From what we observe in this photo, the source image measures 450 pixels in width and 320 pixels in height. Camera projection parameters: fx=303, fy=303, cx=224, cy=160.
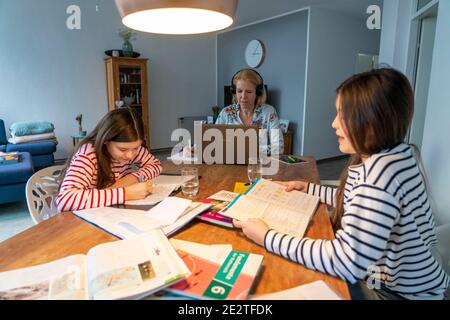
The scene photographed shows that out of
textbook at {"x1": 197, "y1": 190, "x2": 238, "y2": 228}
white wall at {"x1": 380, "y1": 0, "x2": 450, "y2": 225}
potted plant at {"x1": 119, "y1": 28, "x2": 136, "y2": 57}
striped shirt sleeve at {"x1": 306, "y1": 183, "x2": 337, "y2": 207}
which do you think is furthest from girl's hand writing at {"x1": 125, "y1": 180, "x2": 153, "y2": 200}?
potted plant at {"x1": 119, "y1": 28, "x2": 136, "y2": 57}

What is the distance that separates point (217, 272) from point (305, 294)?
20cm

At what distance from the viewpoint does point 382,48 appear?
3262 mm

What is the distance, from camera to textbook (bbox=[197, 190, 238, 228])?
0.96 meters

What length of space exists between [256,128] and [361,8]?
374 centimetres

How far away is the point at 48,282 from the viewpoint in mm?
675

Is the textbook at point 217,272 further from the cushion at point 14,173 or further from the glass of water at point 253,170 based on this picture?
the cushion at point 14,173

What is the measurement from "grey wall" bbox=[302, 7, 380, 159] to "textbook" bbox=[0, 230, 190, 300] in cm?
412

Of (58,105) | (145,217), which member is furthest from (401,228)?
(58,105)

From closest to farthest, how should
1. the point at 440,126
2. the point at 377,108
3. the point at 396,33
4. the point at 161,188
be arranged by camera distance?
the point at 377,108 → the point at 161,188 → the point at 440,126 → the point at 396,33

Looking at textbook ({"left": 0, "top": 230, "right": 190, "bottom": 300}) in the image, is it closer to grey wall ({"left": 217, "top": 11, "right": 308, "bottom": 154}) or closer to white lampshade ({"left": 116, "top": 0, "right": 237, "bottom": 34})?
white lampshade ({"left": 116, "top": 0, "right": 237, "bottom": 34})

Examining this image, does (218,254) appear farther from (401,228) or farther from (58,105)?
(58,105)

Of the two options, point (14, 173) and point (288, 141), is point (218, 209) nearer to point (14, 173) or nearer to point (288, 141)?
point (14, 173)

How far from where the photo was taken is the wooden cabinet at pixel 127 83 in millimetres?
4539

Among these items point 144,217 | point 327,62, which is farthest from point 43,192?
point 327,62
